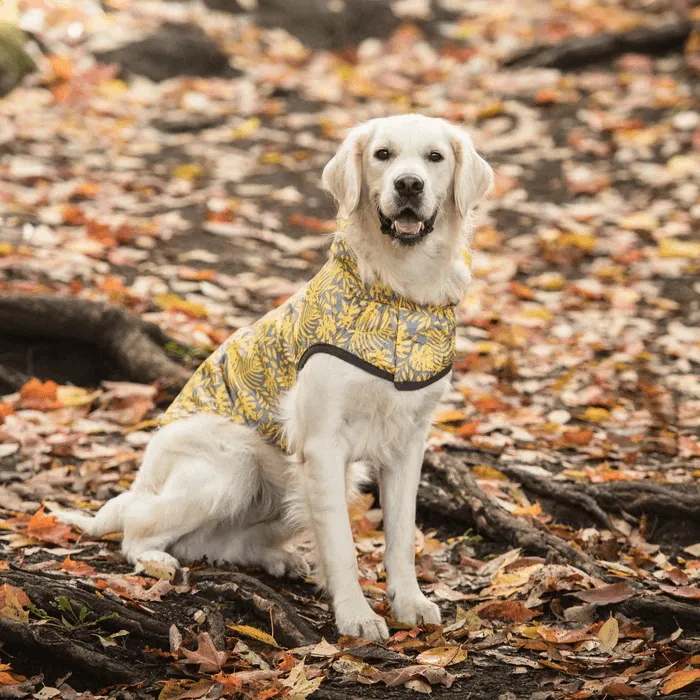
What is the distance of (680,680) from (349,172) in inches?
83.0

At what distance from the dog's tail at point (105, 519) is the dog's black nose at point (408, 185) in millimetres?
1713

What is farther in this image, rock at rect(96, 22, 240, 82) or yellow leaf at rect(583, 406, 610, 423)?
rock at rect(96, 22, 240, 82)

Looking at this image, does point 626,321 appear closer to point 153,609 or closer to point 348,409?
point 348,409

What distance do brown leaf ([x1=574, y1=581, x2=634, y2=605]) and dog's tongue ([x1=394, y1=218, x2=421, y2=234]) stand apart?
1.49 metres

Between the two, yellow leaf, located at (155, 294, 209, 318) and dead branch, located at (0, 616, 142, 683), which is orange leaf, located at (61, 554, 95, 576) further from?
yellow leaf, located at (155, 294, 209, 318)

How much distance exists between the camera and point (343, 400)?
3436mm

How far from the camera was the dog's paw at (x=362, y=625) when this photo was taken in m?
3.39

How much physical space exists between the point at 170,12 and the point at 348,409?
9.45 m

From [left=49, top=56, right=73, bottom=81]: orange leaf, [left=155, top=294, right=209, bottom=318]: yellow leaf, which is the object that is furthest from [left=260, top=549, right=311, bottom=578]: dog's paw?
[left=49, top=56, right=73, bottom=81]: orange leaf

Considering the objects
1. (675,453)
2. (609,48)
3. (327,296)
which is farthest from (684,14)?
(327,296)

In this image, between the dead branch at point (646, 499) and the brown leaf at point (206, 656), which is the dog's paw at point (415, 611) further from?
the dead branch at point (646, 499)

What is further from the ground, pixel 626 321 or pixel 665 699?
pixel 626 321

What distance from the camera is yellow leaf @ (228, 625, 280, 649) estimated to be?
3.23 m

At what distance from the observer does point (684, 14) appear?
11273mm
